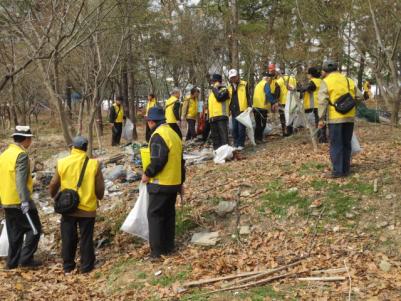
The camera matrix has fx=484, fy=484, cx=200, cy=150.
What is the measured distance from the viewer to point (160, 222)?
6070 millimetres

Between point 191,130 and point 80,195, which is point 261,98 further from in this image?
point 80,195

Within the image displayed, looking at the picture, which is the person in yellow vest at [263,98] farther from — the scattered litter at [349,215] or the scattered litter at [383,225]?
the scattered litter at [383,225]

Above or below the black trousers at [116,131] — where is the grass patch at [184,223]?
below

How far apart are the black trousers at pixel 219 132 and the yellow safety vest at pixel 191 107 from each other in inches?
93.8

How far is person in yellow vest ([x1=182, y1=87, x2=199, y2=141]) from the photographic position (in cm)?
1290

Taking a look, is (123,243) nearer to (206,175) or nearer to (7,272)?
(7,272)

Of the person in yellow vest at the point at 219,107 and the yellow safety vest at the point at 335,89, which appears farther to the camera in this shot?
the person in yellow vest at the point at 219,107

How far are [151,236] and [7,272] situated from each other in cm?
202

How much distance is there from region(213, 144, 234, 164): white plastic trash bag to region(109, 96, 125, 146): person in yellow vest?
7197 millimetres

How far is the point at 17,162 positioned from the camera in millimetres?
6340

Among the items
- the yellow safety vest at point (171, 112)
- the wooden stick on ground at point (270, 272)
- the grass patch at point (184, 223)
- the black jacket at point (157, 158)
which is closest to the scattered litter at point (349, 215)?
the wooden stick on ground at point (270, 272)

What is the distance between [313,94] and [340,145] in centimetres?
359

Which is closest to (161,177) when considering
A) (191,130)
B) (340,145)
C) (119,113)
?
(340,145)

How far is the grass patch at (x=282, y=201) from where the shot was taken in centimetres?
666
